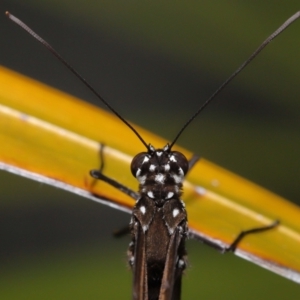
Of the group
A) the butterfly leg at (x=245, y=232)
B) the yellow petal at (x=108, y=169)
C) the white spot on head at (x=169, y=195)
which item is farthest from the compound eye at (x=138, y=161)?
the butterfly leg at (x=245, y=232)

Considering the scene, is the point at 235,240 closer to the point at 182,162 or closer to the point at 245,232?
the point at 245,232

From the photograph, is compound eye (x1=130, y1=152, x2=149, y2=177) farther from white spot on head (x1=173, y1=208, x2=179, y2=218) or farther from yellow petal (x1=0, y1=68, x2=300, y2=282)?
white spot on head (x1=173, y1=208, x2=179, y2=218)

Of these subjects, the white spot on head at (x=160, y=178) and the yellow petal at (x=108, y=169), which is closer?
the yellow petal at (x=108, y=169)

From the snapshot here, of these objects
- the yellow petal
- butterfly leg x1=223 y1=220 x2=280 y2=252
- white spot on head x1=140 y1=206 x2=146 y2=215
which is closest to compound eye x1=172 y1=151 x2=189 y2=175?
the yellow petal

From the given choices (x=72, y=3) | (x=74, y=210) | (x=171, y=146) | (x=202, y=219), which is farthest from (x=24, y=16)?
(x=202, y=219)

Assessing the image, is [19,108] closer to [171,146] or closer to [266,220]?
[171,146]

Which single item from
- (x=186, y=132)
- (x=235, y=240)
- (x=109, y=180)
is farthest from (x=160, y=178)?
(x=186, y=132)

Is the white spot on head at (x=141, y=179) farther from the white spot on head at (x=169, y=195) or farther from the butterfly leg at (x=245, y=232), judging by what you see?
the butterfly leg at (x=245, y=232)
